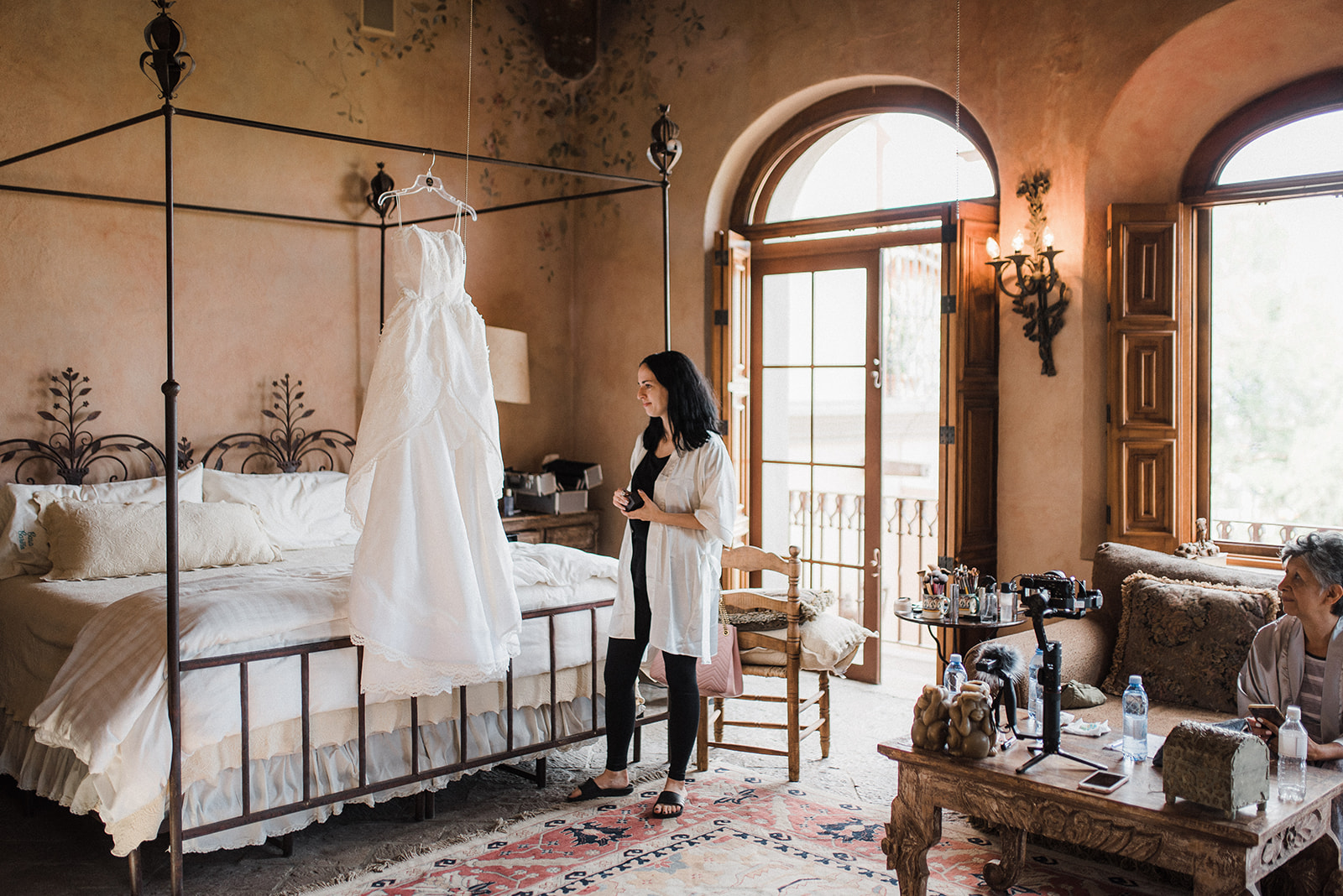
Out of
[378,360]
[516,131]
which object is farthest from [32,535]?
[516,131]

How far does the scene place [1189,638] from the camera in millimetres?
3557

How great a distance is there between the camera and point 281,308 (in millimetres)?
5078

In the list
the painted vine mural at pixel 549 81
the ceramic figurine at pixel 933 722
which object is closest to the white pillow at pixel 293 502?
the painted vine mural at pixel 549 81

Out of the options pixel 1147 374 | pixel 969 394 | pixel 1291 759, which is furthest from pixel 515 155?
pixel 1291 759

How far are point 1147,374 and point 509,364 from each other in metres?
3.17

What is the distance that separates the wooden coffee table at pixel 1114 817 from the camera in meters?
2.15

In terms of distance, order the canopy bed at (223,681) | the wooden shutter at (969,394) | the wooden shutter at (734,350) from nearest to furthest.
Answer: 1. the canopy bed at (223,681)
2. the wooden shutter at (969,394)
3. the wooden shutter at (734,350)

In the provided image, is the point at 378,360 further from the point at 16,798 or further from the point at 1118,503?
the point at 1118,503

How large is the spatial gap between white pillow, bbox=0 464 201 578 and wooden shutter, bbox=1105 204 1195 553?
3981 mm

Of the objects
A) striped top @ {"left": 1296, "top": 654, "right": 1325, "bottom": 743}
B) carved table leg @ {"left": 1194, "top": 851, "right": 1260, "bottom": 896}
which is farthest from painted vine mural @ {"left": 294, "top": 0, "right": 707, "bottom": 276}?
carved table leg @ {"left": 1194, "top": 851, "right": 1260, "bottom": 896}

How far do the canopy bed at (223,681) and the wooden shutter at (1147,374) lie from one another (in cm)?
206

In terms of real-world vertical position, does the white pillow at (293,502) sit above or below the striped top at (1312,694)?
above

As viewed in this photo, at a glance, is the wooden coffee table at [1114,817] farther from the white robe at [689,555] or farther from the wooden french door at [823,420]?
the wooden french door at [823,420]

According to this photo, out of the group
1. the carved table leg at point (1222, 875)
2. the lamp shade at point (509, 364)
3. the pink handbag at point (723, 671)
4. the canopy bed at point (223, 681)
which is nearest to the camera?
the carved table leg at point (1222, 875)
